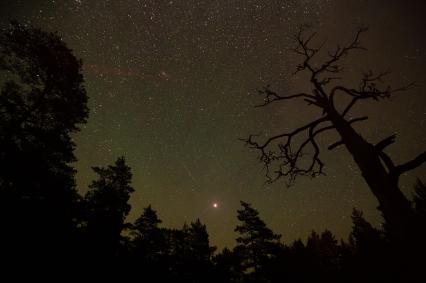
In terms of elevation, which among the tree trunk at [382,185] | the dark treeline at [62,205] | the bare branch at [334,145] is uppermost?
the dark treeline at [62,205]

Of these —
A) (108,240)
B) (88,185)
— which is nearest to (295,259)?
(108,240)

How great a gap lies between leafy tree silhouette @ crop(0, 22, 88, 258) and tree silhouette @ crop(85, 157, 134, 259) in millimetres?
2018

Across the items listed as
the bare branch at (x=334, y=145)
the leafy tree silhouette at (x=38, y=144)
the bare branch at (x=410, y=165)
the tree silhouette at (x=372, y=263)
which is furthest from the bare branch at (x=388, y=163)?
the tree silhouette at (x=372, y=263)

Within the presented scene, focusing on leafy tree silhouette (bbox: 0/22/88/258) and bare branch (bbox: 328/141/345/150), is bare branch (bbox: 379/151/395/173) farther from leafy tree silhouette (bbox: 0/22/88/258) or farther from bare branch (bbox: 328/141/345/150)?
leafy tree silhouette (bbox: 0/22/88/258)

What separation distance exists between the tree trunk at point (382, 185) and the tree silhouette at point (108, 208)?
571 inches

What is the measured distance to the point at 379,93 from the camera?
6.80 m

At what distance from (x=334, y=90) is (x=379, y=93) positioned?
4.24 ft

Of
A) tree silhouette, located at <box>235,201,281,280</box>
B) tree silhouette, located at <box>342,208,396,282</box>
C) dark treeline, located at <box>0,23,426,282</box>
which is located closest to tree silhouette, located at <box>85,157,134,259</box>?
dark treeline, located at <box>0,23,426,282</box>

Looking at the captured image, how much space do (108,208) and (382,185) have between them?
1841 cm

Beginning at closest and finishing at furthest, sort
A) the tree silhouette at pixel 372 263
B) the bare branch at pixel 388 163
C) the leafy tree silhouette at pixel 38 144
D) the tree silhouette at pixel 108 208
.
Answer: the bare branch at pixel 388 163 < the leafy tree silhouette at pixel 38 144 < the tree silhouette at pixel 108 208 < the tree silhouette at pixel 372 263

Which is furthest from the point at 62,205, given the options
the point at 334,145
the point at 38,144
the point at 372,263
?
the point at 372,263

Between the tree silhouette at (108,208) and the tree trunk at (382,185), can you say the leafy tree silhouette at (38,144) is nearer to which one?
the tree silhouette at (108,208)

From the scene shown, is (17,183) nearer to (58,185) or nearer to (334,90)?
(58,185)

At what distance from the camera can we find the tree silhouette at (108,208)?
15.0 meters
